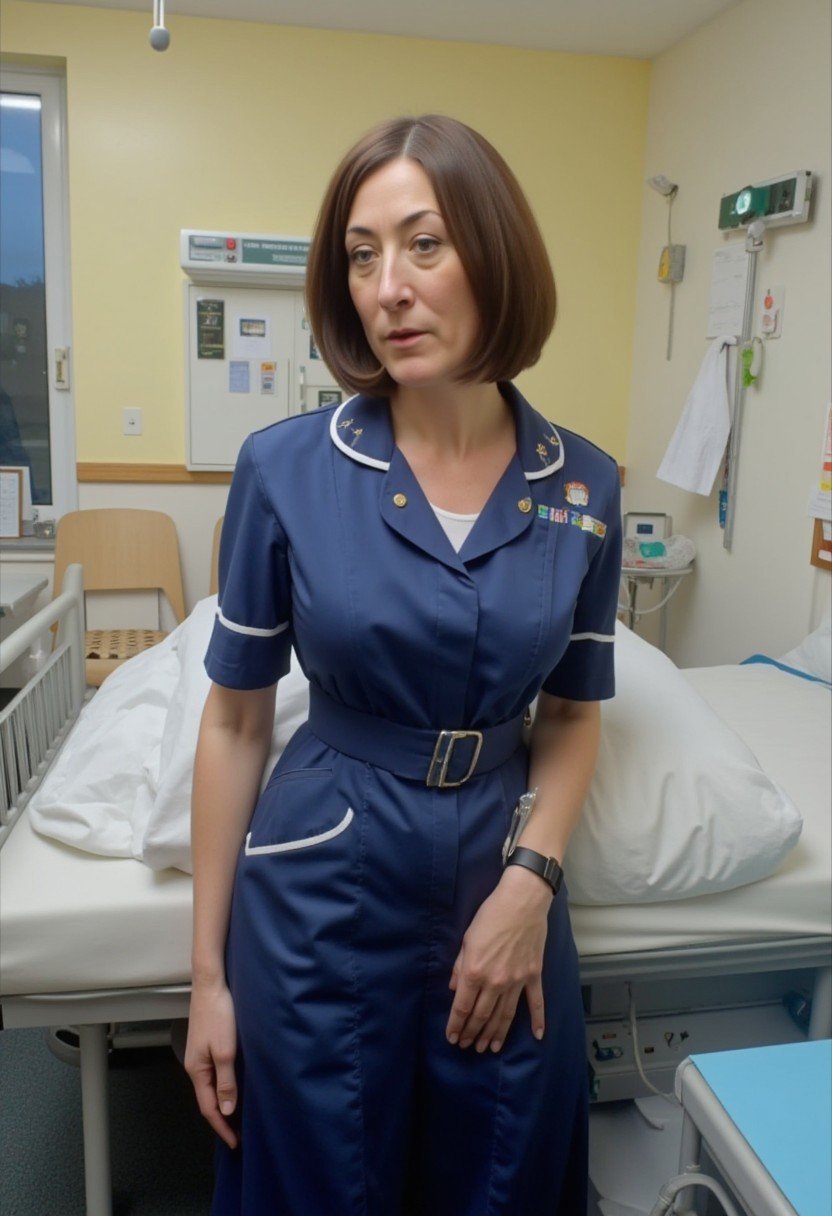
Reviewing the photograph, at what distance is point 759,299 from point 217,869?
270 centimetres

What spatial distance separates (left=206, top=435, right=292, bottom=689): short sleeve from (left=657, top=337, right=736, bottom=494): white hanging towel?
2.52m

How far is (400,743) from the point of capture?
1.01 metres

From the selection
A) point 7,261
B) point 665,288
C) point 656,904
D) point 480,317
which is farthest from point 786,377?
point 7,261

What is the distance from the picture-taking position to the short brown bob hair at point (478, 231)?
946 mm

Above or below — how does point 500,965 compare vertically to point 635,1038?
above

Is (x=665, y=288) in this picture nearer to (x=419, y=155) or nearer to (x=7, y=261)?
(x=7, y=261)

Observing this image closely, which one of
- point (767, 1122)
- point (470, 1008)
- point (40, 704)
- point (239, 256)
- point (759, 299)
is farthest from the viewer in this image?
point (239, 256)

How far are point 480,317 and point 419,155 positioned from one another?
166mm

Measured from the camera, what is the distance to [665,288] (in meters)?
3.69

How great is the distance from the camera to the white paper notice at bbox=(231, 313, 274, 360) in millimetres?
3623

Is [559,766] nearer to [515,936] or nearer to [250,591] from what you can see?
[515,936]

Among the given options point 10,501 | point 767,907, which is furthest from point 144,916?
point 10,501

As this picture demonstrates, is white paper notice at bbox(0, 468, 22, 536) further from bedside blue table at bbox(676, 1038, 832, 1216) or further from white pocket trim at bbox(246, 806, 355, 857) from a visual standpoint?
bedside blue table at bbox(676, 1038, 832, 1216)

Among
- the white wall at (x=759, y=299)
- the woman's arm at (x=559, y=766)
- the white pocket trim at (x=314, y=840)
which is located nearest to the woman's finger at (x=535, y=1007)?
the woman's arm at (x=559, y=766)
